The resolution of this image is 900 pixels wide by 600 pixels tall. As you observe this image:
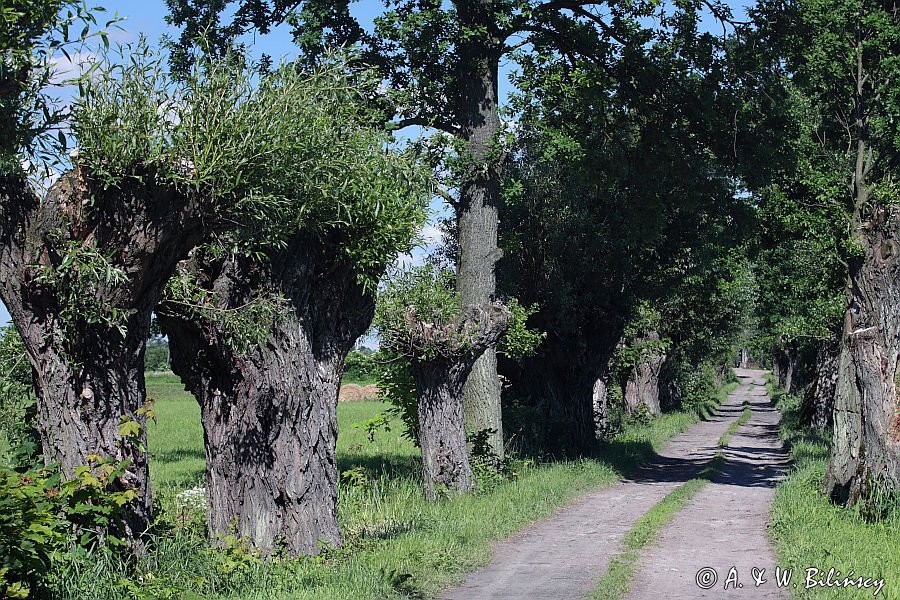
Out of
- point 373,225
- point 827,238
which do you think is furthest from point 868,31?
point 373,225

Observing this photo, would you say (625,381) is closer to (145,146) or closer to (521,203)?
(521,203)

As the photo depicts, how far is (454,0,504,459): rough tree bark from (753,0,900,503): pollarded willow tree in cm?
563

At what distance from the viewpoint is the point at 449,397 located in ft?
53.7

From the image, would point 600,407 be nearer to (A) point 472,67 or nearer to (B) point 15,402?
(A) point 472,67

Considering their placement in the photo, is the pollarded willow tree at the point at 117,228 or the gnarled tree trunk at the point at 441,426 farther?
the gnarled tree trunk at the point at 441,426

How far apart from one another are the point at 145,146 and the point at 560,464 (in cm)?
1520

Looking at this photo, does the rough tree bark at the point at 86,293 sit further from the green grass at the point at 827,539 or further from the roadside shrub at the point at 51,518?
Answer: the green grass at the point at 827,539

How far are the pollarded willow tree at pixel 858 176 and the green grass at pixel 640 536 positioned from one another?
2733 millimetres

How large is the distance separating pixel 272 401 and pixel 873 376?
30.0 ft

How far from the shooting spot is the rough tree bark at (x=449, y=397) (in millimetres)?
15938

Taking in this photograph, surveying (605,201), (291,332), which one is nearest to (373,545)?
(291,332)

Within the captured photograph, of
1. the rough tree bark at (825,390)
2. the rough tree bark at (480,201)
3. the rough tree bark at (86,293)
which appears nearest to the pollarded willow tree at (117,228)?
the rough tree bark at (86,293)

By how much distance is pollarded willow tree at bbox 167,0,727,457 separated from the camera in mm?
18125

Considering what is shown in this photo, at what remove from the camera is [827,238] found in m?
21.9
